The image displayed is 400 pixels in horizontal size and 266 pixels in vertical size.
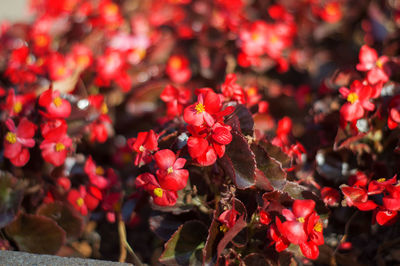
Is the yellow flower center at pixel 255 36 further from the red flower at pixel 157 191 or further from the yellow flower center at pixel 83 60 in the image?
the red flower at pixel 157 191

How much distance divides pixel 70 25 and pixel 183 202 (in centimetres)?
107

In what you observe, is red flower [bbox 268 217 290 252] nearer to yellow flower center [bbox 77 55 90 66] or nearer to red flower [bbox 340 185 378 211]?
red flower [bbox 340 185 378 211]

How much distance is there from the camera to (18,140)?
39.1 inches

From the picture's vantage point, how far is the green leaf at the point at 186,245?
34.2 inches

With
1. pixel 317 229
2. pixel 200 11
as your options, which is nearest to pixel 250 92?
pixel 317 229

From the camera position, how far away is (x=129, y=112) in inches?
59.0

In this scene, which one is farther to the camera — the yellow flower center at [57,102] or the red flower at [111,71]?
the red flower at [111,71]

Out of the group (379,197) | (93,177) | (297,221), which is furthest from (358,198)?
(93,177)

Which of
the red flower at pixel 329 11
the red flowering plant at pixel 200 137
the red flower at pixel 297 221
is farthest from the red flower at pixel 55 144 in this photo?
the red flower at pixel 329 11

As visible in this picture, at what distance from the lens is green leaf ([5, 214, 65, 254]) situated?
101 cm

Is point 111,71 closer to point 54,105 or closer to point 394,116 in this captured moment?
point 54,105

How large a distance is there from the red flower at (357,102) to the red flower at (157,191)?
455 mm

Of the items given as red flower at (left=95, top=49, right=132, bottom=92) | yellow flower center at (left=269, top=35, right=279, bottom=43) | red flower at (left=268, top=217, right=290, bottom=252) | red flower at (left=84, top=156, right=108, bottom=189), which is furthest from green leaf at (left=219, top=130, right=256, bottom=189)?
yellow flower center at (left=269, top=35, right=279, bottom=43)

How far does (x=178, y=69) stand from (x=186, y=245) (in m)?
0.87
